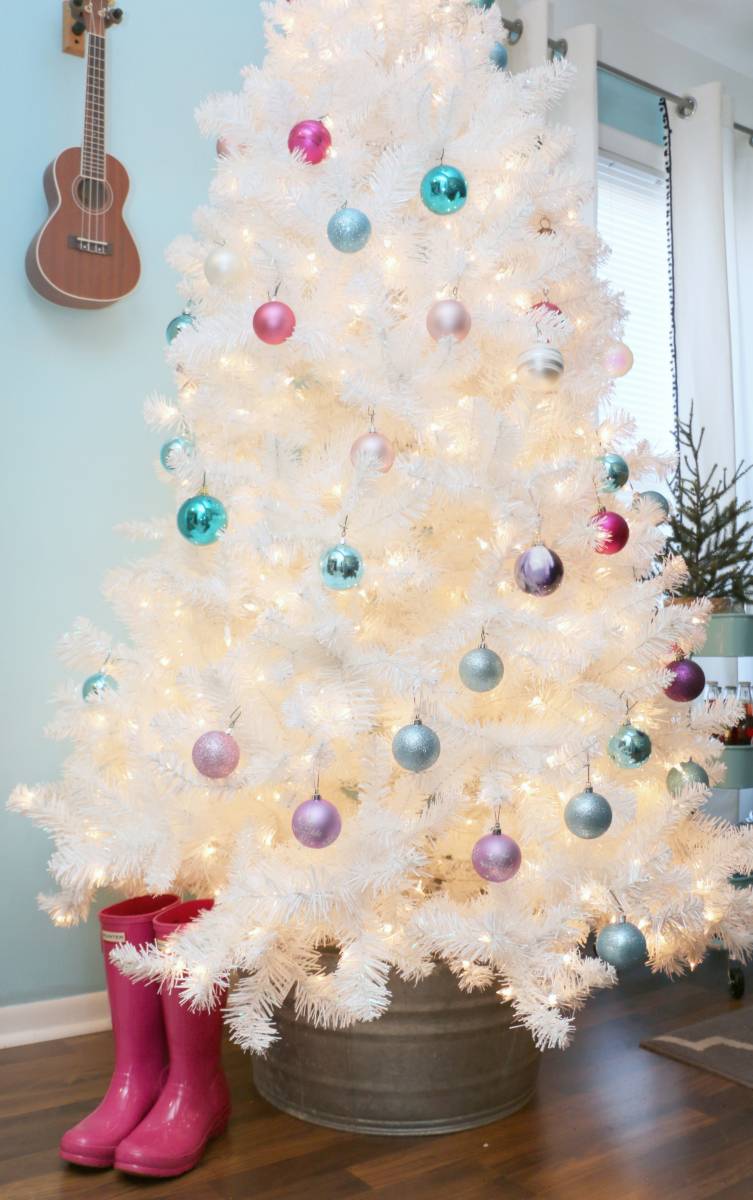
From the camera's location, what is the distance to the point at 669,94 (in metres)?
Answer: 3.01

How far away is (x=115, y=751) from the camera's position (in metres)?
1.67

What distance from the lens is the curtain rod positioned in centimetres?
288

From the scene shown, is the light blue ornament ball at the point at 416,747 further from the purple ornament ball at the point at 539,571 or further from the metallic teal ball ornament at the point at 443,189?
the metallic teal ball ornament at the point at 443,189

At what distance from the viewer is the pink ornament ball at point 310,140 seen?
153 cm

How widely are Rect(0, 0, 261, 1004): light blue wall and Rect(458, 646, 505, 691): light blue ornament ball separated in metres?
0.98

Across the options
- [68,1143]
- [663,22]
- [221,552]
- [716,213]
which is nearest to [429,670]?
[221,552]

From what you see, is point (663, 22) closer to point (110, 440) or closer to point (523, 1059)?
point (110, 440)

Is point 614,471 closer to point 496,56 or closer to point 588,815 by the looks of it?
point 588,815

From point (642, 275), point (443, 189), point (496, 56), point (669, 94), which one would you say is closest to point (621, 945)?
point (443, 189)

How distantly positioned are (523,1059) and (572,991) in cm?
31

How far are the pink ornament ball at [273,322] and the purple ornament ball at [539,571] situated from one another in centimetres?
46

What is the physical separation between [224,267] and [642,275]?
75.3 inches

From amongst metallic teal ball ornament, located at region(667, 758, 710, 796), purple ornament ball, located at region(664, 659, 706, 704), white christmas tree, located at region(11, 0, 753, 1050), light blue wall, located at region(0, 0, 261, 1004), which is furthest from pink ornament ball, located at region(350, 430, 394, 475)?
light blue wall, located at region(0, 0, 261, 1004)

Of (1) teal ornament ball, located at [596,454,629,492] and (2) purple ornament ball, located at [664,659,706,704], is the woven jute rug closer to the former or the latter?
(2) purple ornament ball, located at [664,659,706,704]
